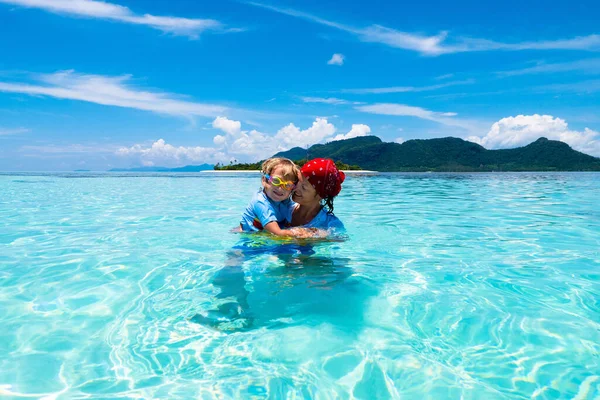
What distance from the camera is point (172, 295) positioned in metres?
3.97

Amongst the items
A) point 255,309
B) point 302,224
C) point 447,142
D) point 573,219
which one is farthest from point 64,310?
point 447,142

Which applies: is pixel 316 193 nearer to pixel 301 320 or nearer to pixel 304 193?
pixel 304 193

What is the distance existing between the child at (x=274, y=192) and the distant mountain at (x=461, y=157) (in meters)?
127

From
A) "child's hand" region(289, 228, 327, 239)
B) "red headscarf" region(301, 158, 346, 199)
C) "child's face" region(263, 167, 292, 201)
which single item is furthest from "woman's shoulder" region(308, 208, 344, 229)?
"child's face" region(263, 167, 292, 201)

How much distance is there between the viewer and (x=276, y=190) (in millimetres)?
4879

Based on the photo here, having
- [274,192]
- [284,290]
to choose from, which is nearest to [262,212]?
[274,192]

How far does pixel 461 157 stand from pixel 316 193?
181461 mm

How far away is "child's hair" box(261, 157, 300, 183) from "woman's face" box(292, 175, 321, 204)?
155mm

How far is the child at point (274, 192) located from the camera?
4.82 m

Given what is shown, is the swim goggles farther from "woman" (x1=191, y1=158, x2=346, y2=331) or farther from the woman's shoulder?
the woman's shoulder

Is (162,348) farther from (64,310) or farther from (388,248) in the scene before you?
(388,248)

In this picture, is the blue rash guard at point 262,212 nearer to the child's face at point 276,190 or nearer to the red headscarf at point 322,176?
the child's face at point 276,190

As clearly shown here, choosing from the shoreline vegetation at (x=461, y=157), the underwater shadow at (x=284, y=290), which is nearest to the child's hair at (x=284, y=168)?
the underwater shadow at (x=284, y=290)

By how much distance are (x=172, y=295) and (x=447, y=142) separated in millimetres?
203404
